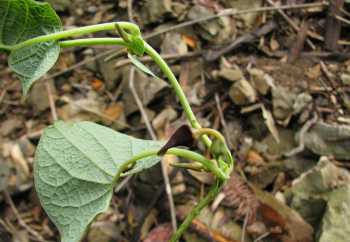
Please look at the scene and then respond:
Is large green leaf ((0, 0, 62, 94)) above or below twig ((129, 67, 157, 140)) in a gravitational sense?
above

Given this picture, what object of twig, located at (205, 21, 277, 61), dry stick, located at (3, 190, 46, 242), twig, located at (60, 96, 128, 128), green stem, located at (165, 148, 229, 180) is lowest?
dry stick, located at (3, 190, 46, 242)

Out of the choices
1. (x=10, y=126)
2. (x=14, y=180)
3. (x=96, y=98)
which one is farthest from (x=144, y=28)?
(x=14, y=180)

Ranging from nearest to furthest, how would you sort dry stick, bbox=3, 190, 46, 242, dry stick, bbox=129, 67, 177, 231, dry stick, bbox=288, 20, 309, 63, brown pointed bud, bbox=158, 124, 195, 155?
brown pointed bud, bbox=158, 124, 195, 155, dry stick, bbox=129, 67, 177, 231, dry stick, bbox=3, 190, 46, 242, dry stick, bbox=288, 20, 309, 63

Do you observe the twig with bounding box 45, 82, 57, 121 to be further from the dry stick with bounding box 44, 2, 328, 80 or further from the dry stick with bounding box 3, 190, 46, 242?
the dry stick with bounding box 3, 190, 46, 242

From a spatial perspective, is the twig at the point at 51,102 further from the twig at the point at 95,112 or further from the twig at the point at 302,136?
the twig at the point at 302,136

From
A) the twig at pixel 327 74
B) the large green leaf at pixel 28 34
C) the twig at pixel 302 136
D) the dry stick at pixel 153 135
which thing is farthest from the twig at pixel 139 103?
the large green leaf at pixel 28 34

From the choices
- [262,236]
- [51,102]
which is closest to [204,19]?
[51,102]

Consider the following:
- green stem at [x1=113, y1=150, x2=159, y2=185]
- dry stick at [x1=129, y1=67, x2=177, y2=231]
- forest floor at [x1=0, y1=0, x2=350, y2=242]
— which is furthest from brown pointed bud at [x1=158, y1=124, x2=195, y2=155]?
dry stick at [x1=129, y1=67, x2=177, y2=231]

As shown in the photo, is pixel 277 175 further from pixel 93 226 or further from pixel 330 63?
pixel 93 226
